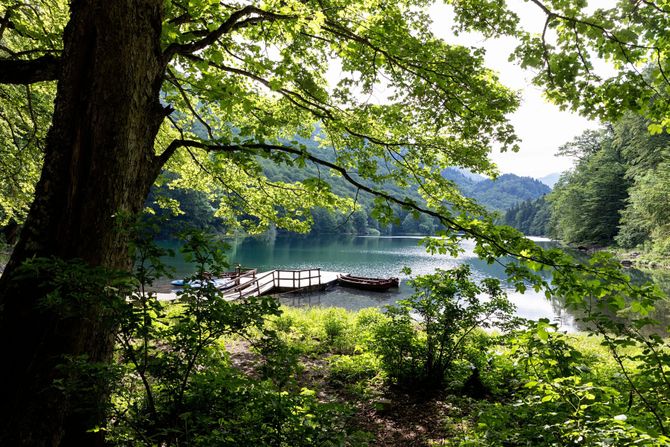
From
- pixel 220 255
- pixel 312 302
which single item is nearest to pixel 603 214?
pixel 312 302

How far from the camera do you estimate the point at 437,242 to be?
3.97 meters

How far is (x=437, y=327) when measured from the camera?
6.47m

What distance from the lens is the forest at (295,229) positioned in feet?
8.14

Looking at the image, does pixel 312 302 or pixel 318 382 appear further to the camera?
pixel 312 302

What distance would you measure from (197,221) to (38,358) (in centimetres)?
6894

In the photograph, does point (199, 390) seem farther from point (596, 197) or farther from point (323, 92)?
point (596, 197)

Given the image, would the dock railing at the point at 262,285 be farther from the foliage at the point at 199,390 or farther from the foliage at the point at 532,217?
the foliage at the point at 532,217

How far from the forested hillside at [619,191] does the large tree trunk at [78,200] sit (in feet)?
137

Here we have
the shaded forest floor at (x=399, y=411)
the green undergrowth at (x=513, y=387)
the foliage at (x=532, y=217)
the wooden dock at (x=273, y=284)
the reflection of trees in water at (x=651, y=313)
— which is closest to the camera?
the green undergrowth at (x=513, y=387)

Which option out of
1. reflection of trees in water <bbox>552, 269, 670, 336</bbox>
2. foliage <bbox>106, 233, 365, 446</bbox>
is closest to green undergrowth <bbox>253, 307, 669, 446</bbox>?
foliage <bbox>106, 233, 365, 446</bbox>

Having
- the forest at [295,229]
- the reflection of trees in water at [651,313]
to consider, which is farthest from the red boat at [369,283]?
the forest at [295,229]

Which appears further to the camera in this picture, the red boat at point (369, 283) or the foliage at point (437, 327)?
the red boat at point (369, 283)

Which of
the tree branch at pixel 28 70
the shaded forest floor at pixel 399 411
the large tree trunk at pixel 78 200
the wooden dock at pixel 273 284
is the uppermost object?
the tree branch at pixel 28 70

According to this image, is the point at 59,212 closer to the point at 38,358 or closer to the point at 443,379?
the point at 38,358
